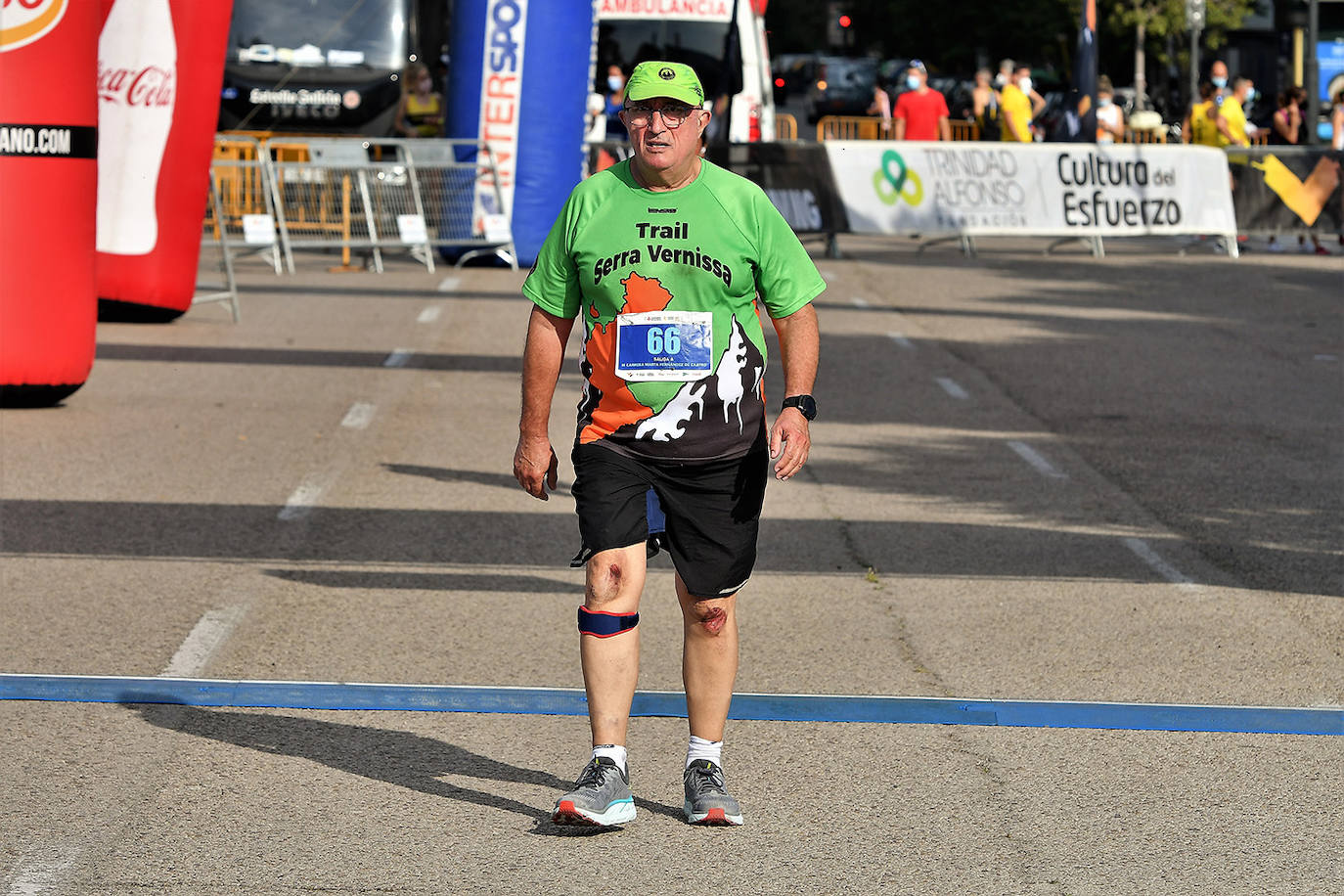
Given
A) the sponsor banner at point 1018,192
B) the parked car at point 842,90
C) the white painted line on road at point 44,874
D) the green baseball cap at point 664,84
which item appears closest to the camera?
the white painted line on road at point 44,874

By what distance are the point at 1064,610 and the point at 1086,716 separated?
1673 millimetres

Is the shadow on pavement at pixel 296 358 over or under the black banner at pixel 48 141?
under

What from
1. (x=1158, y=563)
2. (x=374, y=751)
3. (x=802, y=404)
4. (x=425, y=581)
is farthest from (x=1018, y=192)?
(x=802, y=404)

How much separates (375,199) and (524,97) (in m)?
2.01

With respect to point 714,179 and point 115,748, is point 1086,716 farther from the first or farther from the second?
point 115,748

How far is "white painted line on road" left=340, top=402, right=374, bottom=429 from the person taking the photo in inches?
497

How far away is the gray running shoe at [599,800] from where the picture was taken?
17.0 feet

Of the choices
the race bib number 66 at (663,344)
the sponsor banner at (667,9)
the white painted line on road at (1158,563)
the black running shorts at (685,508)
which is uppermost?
the sponsor banner at (667,9)

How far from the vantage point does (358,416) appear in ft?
42.6

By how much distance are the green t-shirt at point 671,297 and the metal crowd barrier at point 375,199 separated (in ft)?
57.8

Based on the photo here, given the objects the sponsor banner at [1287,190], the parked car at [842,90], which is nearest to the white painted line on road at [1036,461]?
the sponsor banner at [1287,190]

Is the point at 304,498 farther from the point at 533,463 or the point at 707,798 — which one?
the point at 707,798

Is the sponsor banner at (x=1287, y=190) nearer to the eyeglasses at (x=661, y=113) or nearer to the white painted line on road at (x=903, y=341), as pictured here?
the white painted line on road at (x=903, y=341)

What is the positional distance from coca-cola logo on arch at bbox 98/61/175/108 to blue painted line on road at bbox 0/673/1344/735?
35.7ft
